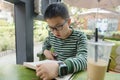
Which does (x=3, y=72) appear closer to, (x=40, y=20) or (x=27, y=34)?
(x=27, y=34)

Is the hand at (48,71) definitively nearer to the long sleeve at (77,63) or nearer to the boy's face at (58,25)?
the long sleeve at (77,63)

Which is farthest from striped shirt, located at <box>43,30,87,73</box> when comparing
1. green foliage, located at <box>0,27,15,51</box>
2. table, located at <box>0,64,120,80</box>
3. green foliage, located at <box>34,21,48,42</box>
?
green foliage, located at <box>34,21,48,42</box>

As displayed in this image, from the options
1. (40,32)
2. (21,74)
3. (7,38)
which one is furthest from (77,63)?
(40,32)

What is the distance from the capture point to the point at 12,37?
166 centimetres

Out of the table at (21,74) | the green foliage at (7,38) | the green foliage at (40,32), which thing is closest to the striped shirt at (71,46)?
the table at (21,74)

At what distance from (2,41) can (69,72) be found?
2.80 feet

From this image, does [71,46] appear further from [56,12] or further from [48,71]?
[48,71]

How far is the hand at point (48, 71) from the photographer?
2.50ft

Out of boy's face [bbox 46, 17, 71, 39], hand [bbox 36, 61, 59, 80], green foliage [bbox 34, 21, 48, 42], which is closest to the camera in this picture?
hand [bbox 36, 61, 59, 80]

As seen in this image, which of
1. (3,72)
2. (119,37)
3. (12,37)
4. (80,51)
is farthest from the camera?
(119,37)

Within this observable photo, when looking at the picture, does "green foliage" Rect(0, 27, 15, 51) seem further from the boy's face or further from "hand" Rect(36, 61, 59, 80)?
"hand" Rect(36, 61, 59, 80)

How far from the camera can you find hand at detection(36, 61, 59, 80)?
76 centimetres

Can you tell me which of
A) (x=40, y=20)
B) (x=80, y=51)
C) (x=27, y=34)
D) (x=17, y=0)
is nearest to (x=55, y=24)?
(x=80, y=51)

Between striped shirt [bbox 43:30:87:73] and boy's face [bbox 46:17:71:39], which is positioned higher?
boy's face [bbox 46:17:71:39]
